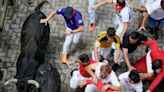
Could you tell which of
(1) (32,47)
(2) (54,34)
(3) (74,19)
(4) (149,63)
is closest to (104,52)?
(3) (74,19)

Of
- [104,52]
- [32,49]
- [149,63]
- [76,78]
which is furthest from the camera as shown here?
[104,52]

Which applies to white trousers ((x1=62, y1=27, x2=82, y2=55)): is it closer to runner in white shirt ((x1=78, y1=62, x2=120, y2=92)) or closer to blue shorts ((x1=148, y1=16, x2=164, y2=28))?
runner in white shirt ((x1=78, y1=62, x2=120, y2=92))

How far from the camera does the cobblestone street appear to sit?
10.6m

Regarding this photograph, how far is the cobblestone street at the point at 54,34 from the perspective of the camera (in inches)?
417

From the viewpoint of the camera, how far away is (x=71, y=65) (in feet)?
34.9

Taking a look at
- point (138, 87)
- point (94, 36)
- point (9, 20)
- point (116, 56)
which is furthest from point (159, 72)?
point (9, 20)

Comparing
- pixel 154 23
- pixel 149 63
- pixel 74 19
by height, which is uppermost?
pixel 74 19

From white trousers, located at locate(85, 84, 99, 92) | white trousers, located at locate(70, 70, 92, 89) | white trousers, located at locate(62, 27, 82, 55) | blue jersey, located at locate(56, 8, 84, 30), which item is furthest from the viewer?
white trousers, located at locate(62, 27, 82, 55)

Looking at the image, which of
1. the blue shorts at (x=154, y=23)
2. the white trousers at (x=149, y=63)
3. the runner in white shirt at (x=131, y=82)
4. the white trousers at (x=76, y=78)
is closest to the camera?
the runner in white shirt at (x=131, y=82)

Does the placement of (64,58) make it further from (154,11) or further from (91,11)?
→ (154,11)

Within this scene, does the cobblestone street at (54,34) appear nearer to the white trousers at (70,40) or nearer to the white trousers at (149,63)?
the white trousers at (70,40)

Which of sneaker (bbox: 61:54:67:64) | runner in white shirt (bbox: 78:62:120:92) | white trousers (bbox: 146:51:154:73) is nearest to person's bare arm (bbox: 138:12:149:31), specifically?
white trousers (bbox: 146:51:154:73)

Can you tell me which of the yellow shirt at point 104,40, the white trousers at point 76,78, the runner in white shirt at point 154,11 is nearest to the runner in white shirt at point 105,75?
the white trousers at point 76,78

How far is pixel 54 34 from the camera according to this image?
11242 mm
